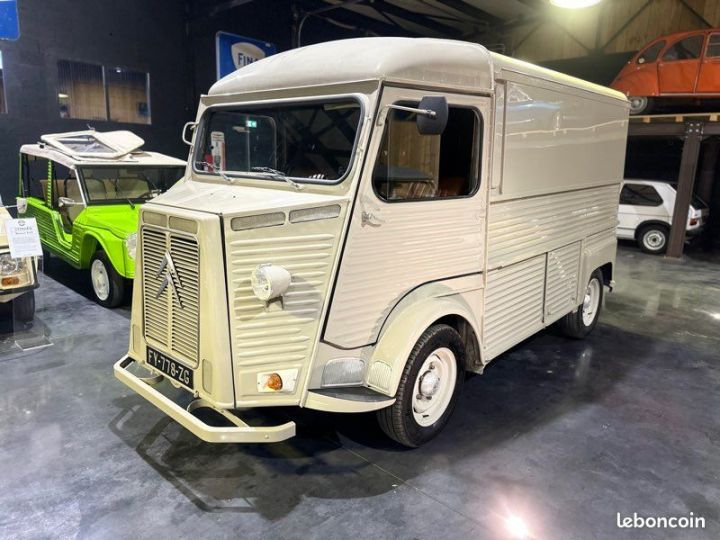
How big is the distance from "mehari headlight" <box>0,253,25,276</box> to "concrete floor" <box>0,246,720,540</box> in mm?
764

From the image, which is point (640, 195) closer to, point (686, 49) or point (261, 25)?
point (686, 49)

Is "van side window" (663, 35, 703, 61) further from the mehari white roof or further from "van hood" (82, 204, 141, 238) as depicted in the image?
"van hood" (82, 204, 141, 238)

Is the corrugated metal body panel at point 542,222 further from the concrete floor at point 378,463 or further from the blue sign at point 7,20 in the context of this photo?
the blue sign at point 7,20

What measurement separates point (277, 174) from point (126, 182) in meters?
4.70

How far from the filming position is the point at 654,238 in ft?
35.6

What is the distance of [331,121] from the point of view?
3.09 metres

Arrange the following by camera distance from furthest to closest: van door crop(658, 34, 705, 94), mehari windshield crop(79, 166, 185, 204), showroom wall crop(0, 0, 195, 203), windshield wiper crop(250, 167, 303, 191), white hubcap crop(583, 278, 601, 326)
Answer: van door crop(658, 34, 705, 94), showroom wall crop(0, 0, 195, 203), mehari windshield crop(79, 166, 185, 204), white hubcap crop(583, 278, 601, 326), windshield wiper crop(250, 167, 303, 191)

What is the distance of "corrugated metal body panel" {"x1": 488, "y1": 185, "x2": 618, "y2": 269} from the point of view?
3699 mm

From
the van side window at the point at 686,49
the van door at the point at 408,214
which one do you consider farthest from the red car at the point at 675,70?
the van door at the point at 408,214

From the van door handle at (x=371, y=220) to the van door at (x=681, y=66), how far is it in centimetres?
996

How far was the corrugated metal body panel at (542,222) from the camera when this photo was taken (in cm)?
370

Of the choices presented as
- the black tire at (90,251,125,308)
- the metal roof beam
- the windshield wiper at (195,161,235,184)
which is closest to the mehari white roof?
the black tire at (90,251,125,308)

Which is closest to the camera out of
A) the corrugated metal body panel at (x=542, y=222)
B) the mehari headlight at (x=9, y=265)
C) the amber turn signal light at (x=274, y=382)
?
the amber turn signal light at (x=274, y=382)

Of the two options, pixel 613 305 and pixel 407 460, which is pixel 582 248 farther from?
pixel 407 460
